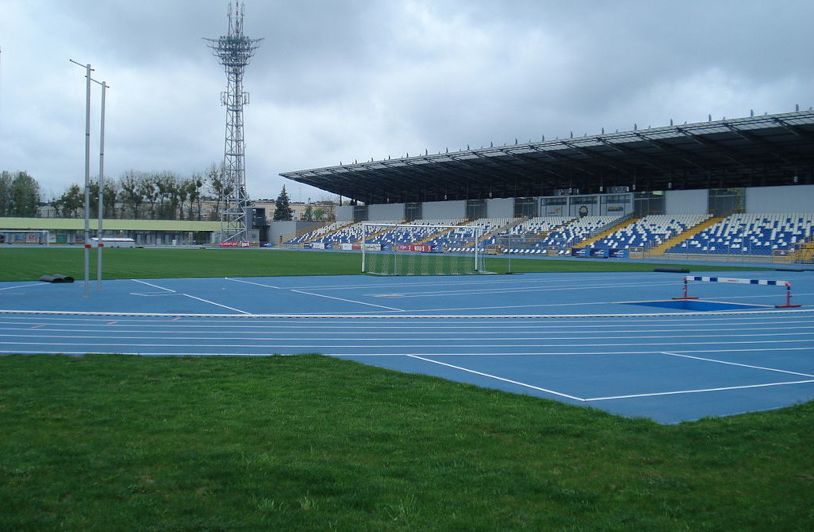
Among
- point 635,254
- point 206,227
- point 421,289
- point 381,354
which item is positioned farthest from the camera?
point 206,227

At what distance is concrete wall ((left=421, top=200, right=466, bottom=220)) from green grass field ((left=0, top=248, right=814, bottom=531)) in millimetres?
75793

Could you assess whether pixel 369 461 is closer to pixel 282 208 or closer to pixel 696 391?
pixel 696 391

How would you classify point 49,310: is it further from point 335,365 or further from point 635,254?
point 635,254

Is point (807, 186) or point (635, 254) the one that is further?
point (635, 254)

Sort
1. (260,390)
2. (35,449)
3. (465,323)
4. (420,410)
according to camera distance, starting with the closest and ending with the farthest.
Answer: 1. (35,449)
2. (420,410)
3. (260,390)
4. (465,323)

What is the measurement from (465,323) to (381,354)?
5.17 metres

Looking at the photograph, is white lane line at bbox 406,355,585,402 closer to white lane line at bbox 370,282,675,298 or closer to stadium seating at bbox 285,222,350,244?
white lane line at bbox 370,282,675,298

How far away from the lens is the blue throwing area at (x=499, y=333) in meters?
10.3

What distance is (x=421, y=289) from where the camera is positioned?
94.4 feet

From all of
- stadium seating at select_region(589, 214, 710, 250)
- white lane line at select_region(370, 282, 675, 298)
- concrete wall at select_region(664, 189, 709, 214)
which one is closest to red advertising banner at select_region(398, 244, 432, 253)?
stadium seating at select_region(589, 214, 710, 250)

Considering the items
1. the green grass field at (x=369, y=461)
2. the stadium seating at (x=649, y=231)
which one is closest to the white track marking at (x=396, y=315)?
the green grass field at (x=369, y=461)

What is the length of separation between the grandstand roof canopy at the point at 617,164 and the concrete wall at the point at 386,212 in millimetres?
2555

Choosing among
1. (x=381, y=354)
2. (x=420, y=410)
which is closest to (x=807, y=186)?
(x=381, y=354)

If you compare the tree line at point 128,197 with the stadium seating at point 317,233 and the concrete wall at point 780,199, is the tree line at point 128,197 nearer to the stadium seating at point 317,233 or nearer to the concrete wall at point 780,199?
the stadium seating at point 317,233
